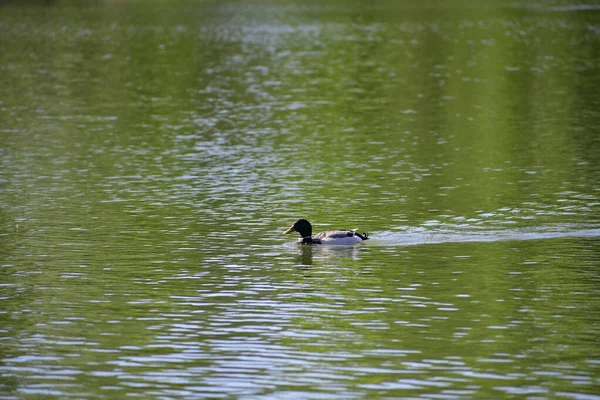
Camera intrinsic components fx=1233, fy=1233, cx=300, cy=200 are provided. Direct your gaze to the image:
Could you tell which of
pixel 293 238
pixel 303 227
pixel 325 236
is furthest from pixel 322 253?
pixel 293 238

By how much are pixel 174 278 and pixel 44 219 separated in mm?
7878

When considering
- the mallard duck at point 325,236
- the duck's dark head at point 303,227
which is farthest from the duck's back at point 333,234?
the duck's dark head at point 303,227

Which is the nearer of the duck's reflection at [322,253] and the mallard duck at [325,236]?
the duck's reflection at [322,253]

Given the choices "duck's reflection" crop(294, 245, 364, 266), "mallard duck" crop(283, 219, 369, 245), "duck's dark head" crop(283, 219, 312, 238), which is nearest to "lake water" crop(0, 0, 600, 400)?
"duck's reflection" crop(294, 245, 364, 266)

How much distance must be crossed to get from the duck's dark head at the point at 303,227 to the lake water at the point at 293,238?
39cm

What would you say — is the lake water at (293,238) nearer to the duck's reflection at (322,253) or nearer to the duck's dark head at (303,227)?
the duck's reflection at (322,253)

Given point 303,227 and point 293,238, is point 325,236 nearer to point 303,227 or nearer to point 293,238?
point 303,227

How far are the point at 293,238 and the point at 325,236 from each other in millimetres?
1258

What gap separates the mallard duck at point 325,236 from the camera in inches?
986

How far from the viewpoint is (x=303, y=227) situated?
2550 cm

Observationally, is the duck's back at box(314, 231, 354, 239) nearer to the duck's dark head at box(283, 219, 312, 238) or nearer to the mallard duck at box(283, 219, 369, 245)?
the mallard duck at box(283, 219, 369, 245)

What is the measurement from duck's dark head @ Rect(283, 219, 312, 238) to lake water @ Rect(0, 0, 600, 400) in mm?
393

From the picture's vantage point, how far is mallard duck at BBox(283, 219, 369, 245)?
25047 millimetres

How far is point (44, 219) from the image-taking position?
29266 millimetres
